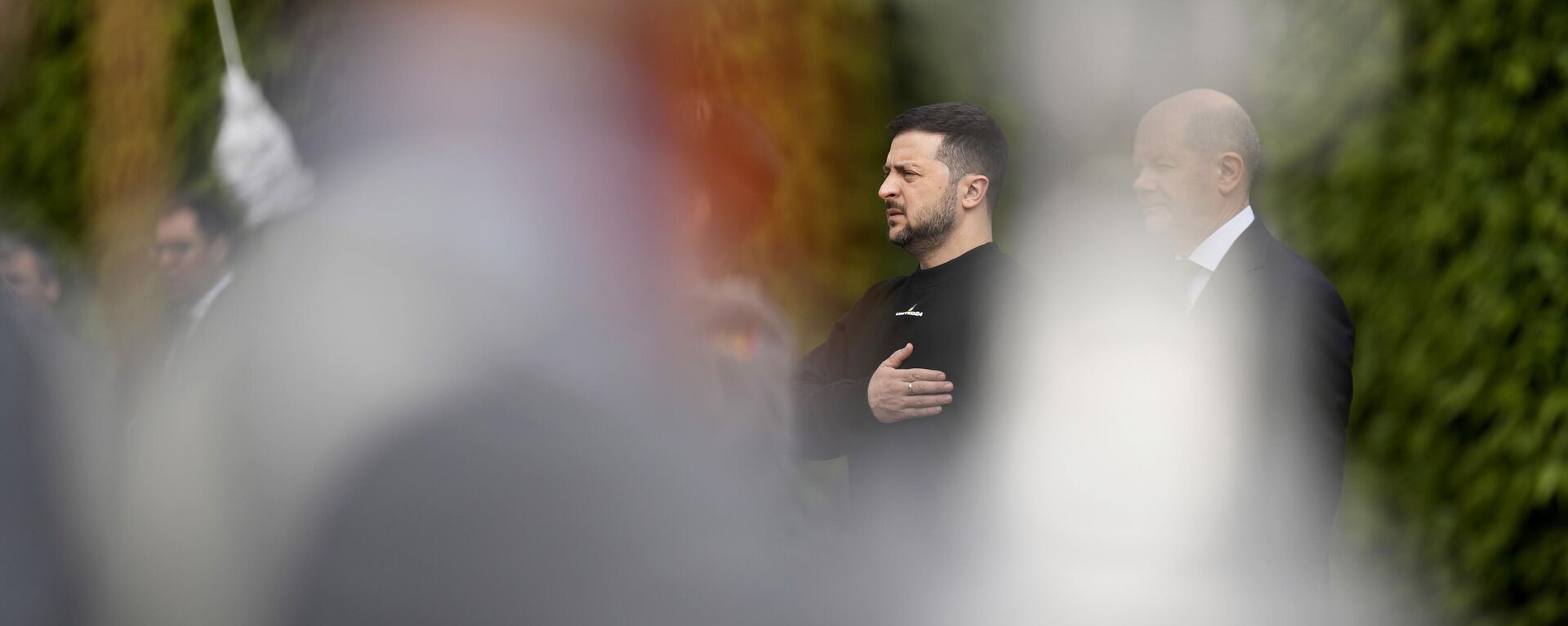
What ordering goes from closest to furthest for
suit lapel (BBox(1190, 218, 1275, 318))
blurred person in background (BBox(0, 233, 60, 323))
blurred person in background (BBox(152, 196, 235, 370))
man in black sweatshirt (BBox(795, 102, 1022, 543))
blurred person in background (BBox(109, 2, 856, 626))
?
blurred person in background (BBox(109, 2, 856, 626)) < suit lapel (BBox(1190, 218, 1275, 318)) < man in black sweatshirt (BBox(795, 102, 1022, 543)) < blurred person in background (BBox(0, 233, 60, 323)) < blurred person in background (BBox(152, 196, 235, 370))

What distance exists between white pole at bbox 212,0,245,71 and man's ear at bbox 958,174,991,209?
3059 mm

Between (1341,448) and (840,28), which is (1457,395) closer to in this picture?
(1341,448)

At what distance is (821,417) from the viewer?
94.8 inches

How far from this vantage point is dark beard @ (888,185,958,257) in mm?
2311

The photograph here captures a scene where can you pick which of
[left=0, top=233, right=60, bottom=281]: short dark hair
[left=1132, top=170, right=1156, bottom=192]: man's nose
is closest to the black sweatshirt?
[left=1132, top=170, right=1156, bottom=192]: man's nose

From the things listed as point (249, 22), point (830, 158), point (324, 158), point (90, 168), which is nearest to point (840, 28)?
point (830, 158)

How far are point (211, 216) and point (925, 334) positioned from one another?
2828 millimetres

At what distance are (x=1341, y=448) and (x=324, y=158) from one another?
5.27ft

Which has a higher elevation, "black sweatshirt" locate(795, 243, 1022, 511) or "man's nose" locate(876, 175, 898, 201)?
"man's nose" locate(876, 175, 898, 201)

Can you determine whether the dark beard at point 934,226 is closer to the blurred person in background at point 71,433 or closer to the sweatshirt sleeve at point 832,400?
the sweatshirt sleeve at point 832,400

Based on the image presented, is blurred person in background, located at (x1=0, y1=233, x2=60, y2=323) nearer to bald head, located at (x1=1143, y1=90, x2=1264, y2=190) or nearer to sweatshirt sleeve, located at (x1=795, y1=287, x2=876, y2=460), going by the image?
sweatshirt sleeve, located at (x1=795, y1=287, x2=876, y2=460)

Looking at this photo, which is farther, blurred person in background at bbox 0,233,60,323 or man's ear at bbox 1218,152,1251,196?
blurred person in background at bbox 0,233,60,323

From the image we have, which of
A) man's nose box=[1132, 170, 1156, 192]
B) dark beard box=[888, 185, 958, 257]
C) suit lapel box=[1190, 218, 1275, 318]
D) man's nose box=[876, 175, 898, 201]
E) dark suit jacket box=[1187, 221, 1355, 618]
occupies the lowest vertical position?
dark suit jacket box=[1187, 221, 1355, 618]

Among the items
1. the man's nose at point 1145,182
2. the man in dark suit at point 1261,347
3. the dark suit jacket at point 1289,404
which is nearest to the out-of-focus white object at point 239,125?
the man's nose at point 1145,182
